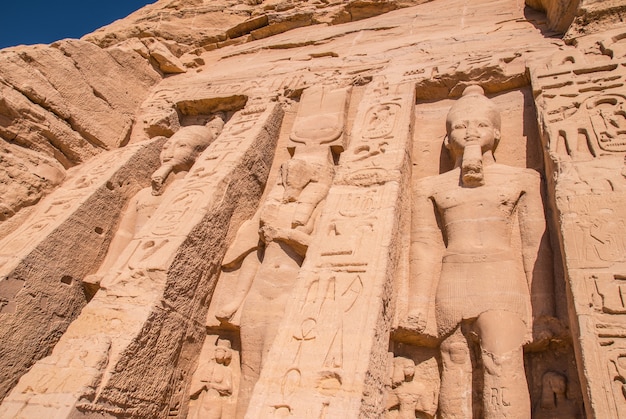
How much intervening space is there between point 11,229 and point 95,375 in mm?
2507

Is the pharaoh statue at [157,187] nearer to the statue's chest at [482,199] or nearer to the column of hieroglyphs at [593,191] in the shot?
the statue's chest at [482,199]

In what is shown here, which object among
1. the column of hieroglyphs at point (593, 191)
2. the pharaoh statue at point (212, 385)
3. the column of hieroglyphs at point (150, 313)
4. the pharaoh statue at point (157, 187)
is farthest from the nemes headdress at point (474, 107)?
the pharaoh statue at point (212, 385)

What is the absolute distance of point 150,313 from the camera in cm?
329

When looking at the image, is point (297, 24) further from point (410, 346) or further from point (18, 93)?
point (410, 346)

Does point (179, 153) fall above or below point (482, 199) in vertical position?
above

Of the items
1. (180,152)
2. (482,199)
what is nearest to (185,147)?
(180,152)

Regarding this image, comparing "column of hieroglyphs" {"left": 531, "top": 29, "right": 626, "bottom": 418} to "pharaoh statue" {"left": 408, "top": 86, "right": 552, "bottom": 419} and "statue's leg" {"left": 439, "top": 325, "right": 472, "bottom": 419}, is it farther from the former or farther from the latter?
"statue's leg" {"left": 439, "top": 325, "right": 472, "bottom": 419}

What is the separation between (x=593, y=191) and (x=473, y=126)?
4.53 ft

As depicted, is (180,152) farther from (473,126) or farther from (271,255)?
(473,126)

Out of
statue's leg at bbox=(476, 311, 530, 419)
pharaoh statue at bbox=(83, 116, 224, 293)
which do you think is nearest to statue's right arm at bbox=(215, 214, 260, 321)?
pharaoh statue at bbox=(83, 116, 224, 293)

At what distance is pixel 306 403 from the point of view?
8.23 feet

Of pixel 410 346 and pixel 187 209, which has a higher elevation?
pixel 187 209

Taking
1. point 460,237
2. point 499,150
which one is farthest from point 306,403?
point 499,150

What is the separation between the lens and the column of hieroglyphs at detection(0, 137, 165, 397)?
11.9ft
